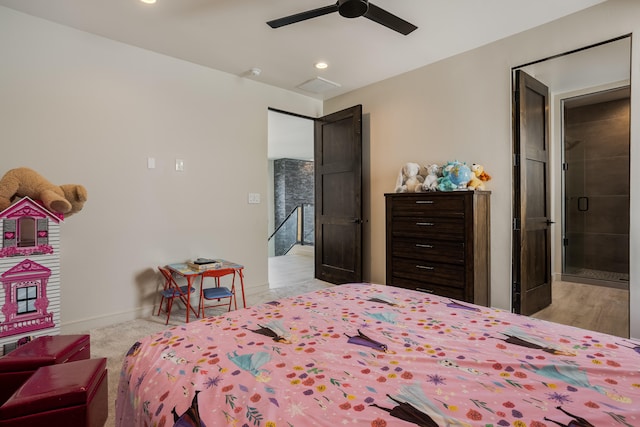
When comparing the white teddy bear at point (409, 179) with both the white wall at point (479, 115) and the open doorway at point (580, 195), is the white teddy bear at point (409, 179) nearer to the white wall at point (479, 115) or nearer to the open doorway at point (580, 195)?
the white wall at point (479, 115)

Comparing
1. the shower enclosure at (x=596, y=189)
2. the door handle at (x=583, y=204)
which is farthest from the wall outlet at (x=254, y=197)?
the door handle at (x=583, y=204)

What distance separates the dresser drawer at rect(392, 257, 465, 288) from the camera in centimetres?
298

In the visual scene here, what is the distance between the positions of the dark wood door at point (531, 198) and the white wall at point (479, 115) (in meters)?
0.08

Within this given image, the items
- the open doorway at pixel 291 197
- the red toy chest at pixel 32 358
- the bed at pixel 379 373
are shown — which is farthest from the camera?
the open doorway at pixel 291 197

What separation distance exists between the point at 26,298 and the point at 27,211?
57 cm

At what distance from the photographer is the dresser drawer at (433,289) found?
2969mm

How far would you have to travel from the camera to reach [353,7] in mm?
2150

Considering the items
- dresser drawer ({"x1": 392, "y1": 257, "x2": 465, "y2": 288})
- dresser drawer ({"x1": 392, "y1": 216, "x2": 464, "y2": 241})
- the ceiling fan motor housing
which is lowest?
dresser drawer ({"x1": 392, "y1": 257, "x2": 465, "y2": 288})

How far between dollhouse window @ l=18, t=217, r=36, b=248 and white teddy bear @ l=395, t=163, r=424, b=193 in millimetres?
3149

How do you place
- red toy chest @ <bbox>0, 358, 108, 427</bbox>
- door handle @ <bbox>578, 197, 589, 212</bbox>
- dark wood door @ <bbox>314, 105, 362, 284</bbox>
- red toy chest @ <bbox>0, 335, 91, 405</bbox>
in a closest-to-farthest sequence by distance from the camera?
red toy chest @ <bbox>0, 358, 108, 427</bbox>
red toy chest @ <bbox>0, 335, 91, 405</bbox>
door handle @ <bbox>578, 197, 589, 212</bbox>
dark wood door @ <bbox>314, 105, 362, 284</bbox>

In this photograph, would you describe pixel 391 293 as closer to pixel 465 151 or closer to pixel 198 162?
pixel 465 151

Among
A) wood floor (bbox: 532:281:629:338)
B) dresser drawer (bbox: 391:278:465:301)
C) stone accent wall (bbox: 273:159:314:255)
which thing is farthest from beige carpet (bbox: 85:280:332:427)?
stone accent wall (bbox: 273:159:314:255)

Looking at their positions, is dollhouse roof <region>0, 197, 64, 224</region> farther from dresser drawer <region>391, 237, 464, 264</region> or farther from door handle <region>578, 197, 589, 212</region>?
door handle <region>578, 197, 589, 212</region>

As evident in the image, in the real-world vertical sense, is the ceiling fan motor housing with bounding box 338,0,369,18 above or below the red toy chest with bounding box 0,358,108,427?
above
